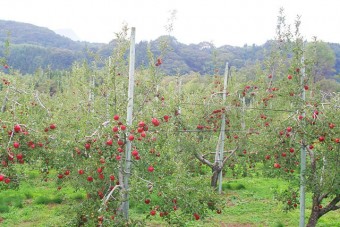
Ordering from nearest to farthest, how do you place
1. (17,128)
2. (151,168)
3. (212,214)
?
1. (17,128)
2. (151,168)
3. (212,214)

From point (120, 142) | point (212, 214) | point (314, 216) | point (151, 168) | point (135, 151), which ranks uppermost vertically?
point (120, 142)

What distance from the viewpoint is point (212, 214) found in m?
12.8

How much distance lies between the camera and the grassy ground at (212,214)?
1182 centimetres

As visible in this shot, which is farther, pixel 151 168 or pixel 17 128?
pixel 151 168

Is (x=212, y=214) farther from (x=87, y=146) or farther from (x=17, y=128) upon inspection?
(x=17, y=128)

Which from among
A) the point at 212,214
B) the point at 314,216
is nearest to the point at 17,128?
the point at 314,216

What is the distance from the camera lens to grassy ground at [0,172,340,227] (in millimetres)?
11823

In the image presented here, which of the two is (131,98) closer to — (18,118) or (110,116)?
(110,116)

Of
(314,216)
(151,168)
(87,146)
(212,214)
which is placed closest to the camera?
(87,146)

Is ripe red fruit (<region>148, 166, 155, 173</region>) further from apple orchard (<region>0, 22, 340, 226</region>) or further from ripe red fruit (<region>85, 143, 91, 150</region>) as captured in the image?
ripe red fruit (<region>85, 143, 91, 150</region>)

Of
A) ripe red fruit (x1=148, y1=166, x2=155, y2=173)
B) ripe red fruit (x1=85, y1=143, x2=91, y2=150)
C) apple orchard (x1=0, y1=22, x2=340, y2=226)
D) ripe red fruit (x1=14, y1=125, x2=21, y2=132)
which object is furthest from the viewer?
ripe red fruit (x1=148, y1=166, x2=155, y2=173)

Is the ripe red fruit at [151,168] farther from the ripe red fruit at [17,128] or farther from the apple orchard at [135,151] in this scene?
the ripe red fruit at [17,128]

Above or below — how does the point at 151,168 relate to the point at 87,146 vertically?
below

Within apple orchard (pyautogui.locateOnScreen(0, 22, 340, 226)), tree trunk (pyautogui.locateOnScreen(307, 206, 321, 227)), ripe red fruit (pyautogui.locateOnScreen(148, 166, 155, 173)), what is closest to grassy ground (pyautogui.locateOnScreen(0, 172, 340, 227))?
tree trunk (pyautogui.locateOnScreen(307, 206, 321, 227))
